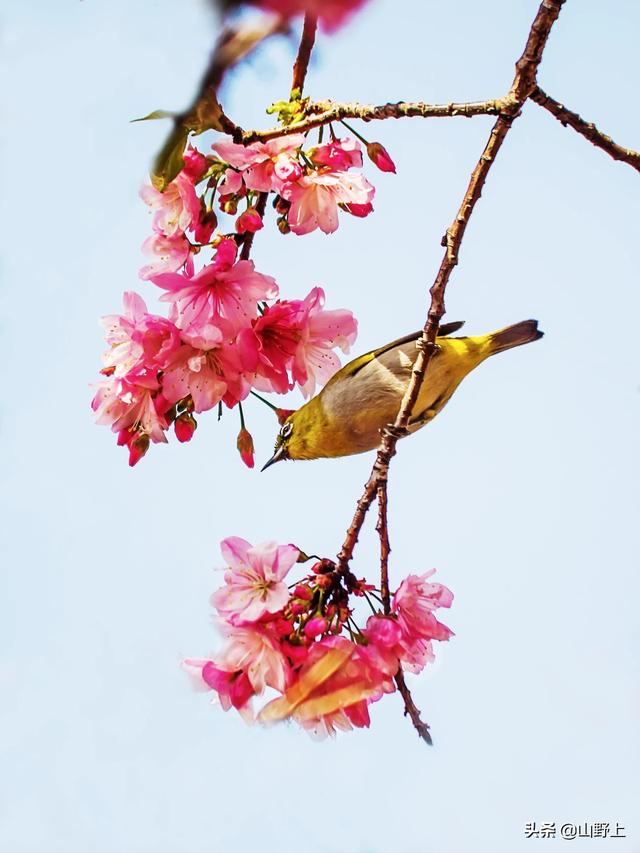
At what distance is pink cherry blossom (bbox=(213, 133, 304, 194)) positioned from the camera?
2750 mm

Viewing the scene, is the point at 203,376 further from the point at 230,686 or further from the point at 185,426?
the point at 230,686

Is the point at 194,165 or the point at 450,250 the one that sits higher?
the point at 194,165

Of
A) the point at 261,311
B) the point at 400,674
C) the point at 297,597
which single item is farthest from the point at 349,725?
the point at 261,311

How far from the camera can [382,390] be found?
15.6 ft

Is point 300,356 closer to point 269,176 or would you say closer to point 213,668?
point 269,176

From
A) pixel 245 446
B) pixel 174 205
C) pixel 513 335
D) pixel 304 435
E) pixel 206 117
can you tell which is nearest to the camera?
pixel 206 117

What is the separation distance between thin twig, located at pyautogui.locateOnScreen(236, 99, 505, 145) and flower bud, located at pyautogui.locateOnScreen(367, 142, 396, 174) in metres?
0.14

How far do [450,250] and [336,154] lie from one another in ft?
1.65

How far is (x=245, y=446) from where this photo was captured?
10.5 ft

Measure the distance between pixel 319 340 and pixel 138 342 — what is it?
0.61m

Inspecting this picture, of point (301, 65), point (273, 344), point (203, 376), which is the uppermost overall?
point (301, 65)

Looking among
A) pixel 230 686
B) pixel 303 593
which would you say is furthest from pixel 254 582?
pixel 230 686

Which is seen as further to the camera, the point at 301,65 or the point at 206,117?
the point at 301,65

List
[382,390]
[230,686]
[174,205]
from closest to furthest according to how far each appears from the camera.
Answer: [230,686], [174,205], [382,390]
